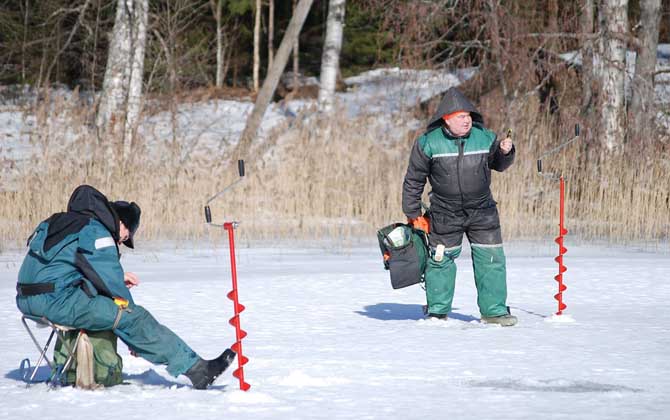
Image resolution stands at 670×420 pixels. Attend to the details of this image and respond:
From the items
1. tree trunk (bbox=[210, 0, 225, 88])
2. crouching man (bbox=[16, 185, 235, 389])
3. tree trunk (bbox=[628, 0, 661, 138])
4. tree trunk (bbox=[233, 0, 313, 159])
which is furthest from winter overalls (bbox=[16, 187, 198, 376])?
tree trunk (bbox=[210, 0, 225, 88])

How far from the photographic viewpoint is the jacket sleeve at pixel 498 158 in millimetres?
6613

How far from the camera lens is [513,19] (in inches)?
585

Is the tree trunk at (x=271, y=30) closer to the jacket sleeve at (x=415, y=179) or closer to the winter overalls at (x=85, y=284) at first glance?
the jacket sleeve at (x=415, y=179)

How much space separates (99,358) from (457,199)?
265 centimetres

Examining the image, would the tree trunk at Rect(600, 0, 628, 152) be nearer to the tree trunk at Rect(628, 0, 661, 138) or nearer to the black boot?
the tree trunk at Rect(628, 0, 661, 138)

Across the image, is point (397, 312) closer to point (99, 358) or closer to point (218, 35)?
point (99, 358)

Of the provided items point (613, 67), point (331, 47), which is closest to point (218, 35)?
point (331, 47)

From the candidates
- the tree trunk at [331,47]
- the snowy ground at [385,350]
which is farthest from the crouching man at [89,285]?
the tree trunk at [331,47]

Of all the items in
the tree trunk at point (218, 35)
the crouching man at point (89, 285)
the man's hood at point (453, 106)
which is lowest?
the crouching man at point (89, 285)

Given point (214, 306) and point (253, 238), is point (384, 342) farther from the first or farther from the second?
point (253, 238)

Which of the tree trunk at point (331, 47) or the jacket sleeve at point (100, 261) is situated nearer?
the jacket sleeve at point (100, 261)

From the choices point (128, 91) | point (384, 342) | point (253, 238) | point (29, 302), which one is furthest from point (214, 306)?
point (128, 91)

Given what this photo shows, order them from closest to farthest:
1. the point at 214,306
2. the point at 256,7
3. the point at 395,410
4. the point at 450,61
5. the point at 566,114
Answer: the point at 395,410
the point at 214,306
the point at 566,114
the point at 450,61
the point at 256,7

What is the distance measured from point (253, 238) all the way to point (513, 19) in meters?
5.06
